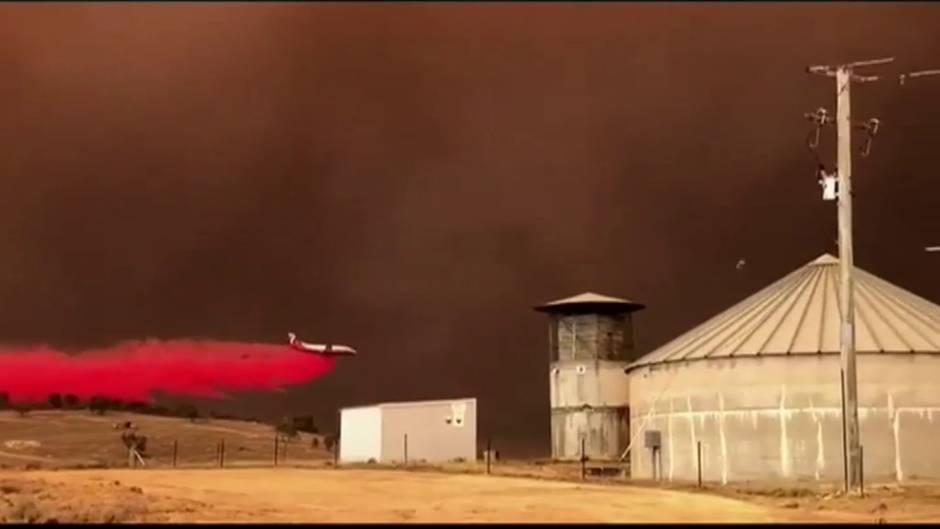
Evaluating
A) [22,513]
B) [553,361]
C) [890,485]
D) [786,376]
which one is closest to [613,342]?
[553,361]

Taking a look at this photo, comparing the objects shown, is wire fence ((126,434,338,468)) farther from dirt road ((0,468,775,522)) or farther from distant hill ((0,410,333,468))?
dirt road ((0,468,775,522))

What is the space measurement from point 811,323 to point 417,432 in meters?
23.8

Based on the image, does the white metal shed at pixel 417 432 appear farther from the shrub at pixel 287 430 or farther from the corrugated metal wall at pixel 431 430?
the shrub at pixel 287 430

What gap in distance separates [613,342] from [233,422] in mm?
38716

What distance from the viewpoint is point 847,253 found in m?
46.6

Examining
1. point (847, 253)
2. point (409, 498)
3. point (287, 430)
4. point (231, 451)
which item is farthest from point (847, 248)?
point (287, 430)

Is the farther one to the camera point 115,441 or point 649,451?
point 115,441

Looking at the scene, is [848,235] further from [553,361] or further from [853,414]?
[553,361]

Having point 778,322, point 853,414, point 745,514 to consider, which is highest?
point 778,322

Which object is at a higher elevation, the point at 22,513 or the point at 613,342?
the point at 613,342

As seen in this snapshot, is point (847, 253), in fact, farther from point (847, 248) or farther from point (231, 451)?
point (231, 451)

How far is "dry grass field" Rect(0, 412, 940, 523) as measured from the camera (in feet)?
107

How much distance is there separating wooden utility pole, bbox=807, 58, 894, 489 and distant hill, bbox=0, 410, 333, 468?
105ft

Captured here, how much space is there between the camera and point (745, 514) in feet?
111
